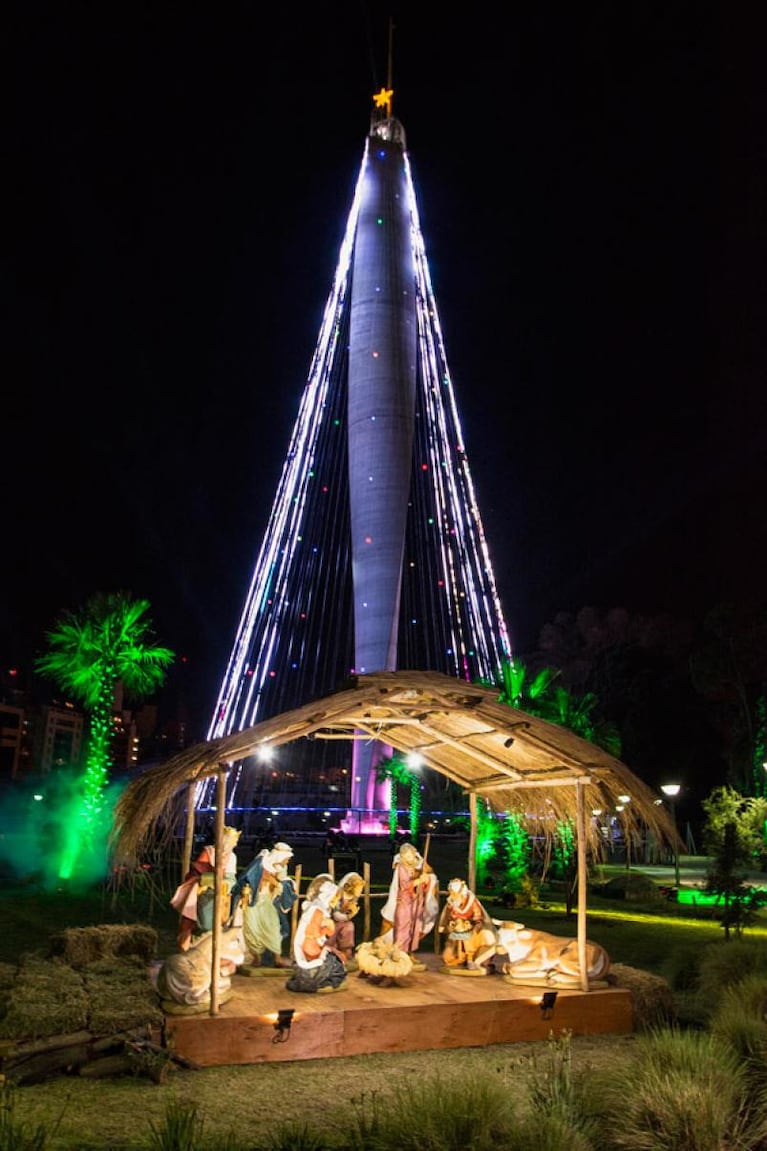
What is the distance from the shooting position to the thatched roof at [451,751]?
845 cm

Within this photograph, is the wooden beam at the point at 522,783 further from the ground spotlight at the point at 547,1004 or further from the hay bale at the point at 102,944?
the hay bale at the point at 102,944

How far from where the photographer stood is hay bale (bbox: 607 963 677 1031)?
9.15 m

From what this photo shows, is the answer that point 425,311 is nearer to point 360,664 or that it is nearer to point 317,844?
point 360,664

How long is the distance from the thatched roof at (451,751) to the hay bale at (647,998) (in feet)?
4.60

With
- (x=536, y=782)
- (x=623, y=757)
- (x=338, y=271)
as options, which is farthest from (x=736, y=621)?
(x=536, y=782)

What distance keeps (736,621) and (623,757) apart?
8862 millimetres

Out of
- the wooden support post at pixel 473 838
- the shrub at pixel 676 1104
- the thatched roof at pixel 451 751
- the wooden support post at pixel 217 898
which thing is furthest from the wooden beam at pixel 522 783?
the wooden support post at pixel 217 898

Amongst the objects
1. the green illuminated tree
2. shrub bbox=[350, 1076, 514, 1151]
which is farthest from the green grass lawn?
the green illuminated tree

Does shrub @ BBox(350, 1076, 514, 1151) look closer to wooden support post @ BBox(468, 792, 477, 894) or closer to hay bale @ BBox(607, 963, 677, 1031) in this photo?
hay bale @ BBox(607, 963, 677, 1031)

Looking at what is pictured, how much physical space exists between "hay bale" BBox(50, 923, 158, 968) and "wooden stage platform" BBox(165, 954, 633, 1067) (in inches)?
64.1

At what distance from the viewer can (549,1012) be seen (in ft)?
28.6

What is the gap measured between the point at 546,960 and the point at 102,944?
466 centimetres

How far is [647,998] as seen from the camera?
A: 927cm

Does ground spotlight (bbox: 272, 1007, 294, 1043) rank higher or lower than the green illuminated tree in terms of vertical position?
lower
